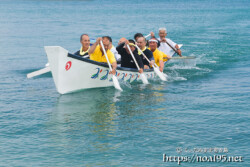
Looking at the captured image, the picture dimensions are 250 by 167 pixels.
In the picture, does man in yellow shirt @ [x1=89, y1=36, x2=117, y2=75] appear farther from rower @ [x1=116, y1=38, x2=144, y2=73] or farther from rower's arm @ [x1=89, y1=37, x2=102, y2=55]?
rower @ [x1=116, y1=38, x2=144, y2=73]

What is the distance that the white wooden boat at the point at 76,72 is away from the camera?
12523mm

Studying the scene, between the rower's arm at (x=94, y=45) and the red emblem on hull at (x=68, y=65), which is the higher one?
the rower's arm at (x=94, y=45)

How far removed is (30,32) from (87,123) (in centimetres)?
2790

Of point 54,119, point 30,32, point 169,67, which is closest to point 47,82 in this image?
point 54,119

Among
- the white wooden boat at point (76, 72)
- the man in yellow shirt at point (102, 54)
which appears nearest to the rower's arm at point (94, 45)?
the man in yellow shirt at point (102, 54)

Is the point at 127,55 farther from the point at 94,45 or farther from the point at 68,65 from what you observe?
the point at 68,65

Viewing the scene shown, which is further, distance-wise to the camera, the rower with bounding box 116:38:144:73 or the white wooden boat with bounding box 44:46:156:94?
the rower with bounding box 116:38:144:73

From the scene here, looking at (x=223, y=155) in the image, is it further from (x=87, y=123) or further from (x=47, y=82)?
(x=47, y=82)

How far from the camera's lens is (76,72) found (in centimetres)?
1327

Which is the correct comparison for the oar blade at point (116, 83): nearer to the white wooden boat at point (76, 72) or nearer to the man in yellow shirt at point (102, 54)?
the man in yellow shirt at point (102, 54)

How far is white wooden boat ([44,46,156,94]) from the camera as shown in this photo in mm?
12523

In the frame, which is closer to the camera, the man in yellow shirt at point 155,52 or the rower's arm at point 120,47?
the rower's arm at point 120,47

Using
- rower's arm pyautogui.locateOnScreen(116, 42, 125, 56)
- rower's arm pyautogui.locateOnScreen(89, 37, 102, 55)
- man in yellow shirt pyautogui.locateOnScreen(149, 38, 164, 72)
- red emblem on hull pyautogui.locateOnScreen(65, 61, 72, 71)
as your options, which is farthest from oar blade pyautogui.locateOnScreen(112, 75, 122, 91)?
man in yellow shirt pyautogui.locateOnScreen(149, 38, 164, 72)

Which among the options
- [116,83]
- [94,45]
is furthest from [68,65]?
[116,83]
